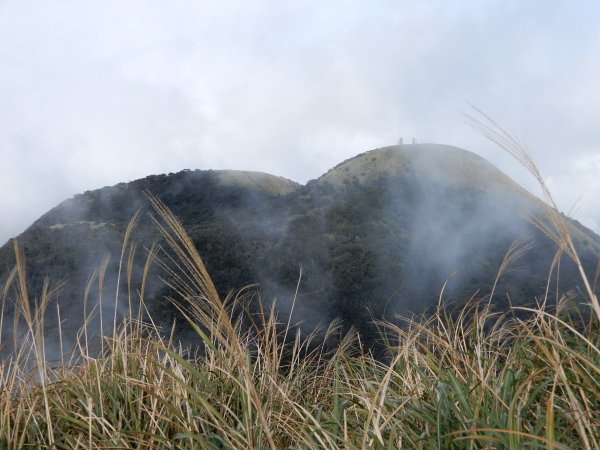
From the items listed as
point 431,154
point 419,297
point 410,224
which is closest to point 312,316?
point 419,297

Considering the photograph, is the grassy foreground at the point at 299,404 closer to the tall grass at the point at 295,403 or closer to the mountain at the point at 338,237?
the tall grass at the point at 295,403

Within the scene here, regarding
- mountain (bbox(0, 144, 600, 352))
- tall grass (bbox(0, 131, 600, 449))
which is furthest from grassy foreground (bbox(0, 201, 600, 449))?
mountain (bbox(0, 144, 600, 352))

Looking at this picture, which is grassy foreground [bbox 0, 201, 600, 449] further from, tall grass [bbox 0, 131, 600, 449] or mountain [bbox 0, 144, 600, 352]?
mountain [bbox 0, 144, 600, 352]

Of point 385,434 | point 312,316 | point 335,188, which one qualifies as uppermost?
point 335,188

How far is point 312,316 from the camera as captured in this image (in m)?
29.9

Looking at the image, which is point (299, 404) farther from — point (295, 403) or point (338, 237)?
point (338, 237)

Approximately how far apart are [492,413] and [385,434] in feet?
1.69

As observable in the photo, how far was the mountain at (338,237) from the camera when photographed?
108 feet

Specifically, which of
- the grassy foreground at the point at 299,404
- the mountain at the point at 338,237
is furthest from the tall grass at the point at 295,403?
the mountain at the point at 338,237

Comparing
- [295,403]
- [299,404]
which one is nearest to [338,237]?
[299,404]

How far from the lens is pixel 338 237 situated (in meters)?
40.6

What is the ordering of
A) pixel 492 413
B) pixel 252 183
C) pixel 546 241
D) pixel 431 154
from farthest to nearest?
pixel 252 183 → pixel 431 154 → pixel 546 241 → pixel 492 413

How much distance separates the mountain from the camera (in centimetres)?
3278

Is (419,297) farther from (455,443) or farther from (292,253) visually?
(455,443)
